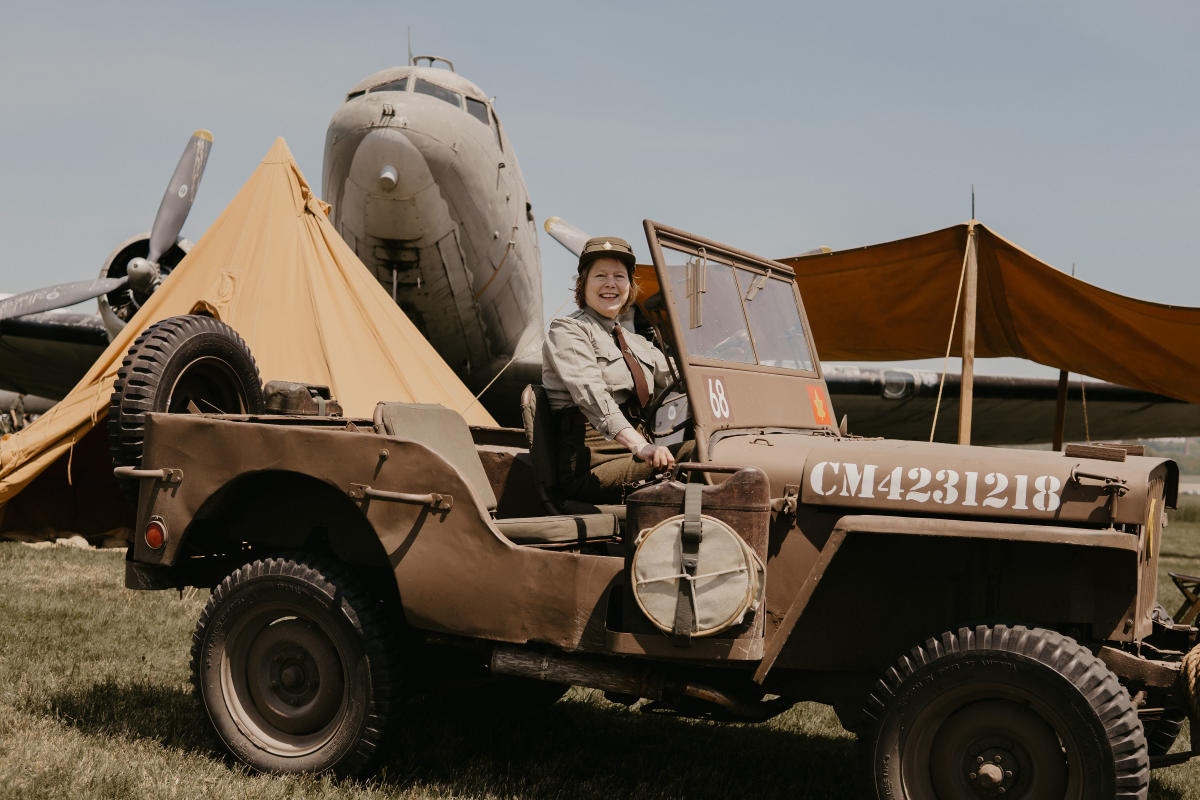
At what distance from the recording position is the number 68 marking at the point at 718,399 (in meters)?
3.85

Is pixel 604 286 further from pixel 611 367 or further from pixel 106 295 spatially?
pixel 106 295

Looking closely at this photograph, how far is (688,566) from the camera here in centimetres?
325

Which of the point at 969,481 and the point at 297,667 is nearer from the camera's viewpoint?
the point at 969,481

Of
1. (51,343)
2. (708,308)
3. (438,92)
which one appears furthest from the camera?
(51,343)

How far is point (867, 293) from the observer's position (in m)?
9.57

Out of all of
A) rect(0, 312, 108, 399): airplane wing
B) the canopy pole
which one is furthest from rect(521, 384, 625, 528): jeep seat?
rect(0, 312, 108, 399): airplane wing

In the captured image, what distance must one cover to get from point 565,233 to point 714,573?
11662mm

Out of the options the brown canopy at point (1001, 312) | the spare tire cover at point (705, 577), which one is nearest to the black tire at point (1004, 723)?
the spare tire cover at point (705, 577)

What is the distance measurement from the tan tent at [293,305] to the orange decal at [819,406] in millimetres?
5173

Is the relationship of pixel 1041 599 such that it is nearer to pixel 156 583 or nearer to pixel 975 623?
pixel 975 623

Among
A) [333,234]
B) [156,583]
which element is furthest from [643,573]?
[333,234]

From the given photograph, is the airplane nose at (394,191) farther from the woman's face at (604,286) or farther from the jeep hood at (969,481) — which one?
the jeep hood at (969,481)

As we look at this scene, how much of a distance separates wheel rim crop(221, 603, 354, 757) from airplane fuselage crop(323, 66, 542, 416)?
863 cm

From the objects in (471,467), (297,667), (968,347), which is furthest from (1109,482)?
(968,347)
